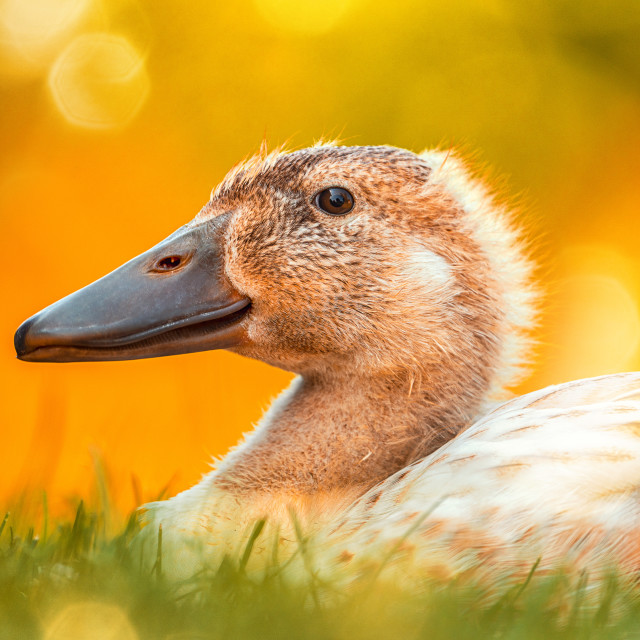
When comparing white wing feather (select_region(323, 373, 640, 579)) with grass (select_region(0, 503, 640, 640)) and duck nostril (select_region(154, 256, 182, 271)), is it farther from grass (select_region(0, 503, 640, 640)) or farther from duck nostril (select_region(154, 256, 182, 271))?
duck nostril (select_region(154, 256, 182, 271))

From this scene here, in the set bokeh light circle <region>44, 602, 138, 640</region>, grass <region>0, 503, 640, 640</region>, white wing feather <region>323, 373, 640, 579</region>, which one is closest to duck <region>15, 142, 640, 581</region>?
white wing feather <region>323, 373, 640, 579</region>

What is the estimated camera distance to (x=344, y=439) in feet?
8.75

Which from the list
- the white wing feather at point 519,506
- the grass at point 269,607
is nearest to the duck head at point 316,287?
the white wing feather at point 519,506

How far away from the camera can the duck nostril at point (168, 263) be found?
2844mm

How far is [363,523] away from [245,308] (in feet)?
2.82

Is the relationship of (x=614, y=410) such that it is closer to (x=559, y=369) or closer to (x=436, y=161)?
(x=436, y=161)

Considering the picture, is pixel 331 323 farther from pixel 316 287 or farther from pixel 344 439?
pixel 344 439

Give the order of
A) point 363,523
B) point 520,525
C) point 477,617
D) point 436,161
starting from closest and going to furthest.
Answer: point 477,617 → point 520,525 → point 363,523 → point 436,161

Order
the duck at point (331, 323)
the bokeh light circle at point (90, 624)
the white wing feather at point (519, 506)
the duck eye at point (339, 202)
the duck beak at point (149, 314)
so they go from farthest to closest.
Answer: the duck eye at point (339, 202)
the duck beak at point (149, 314)
the duck at point (331, 323)
the white wing feather at point (519, 506)
the bokeh light circle at point (90, 624)

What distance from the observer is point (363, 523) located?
220cm

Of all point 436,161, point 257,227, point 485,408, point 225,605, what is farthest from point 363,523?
point 436,161

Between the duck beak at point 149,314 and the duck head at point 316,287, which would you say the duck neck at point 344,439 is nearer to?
the duck head at point 316,287

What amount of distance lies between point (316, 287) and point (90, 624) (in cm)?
135

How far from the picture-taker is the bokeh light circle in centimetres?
161
